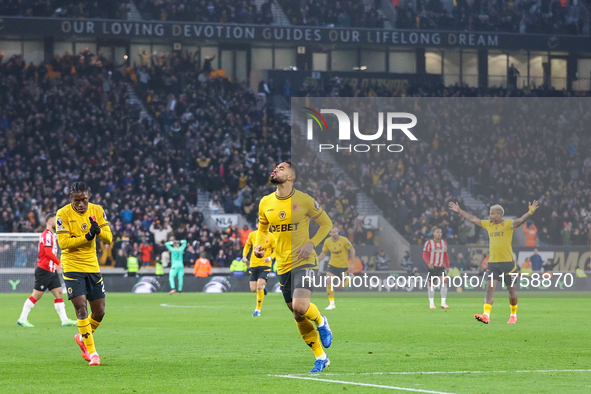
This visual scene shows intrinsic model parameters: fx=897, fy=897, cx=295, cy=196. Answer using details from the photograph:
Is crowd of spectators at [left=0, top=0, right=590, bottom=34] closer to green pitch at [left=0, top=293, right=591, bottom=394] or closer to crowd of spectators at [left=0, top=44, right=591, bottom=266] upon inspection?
crowd of spectators at [left=0, top=44, right=591, bottom=266]

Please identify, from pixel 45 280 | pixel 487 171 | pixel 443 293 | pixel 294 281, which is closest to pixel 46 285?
pixel 45 280

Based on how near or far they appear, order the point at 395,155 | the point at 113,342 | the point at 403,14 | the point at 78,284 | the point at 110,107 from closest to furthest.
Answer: the point at 78,284, the point at 113,342, the point at 395,155, the point at 110,107, the point at 403,14

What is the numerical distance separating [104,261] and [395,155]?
14747 mm

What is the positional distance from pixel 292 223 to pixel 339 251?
49.1 feet

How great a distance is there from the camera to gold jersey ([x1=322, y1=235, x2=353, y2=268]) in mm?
26031

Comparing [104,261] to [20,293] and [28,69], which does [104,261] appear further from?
[28,69]

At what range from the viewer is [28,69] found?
46438 mm

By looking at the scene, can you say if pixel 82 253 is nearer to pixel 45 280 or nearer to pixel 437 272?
pixel 45 280

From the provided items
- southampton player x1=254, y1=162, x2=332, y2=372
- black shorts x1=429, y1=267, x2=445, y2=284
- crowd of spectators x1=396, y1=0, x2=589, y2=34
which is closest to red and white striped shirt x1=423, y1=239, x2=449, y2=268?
black shorts x1=429, y1=267, x2=445, y2=284

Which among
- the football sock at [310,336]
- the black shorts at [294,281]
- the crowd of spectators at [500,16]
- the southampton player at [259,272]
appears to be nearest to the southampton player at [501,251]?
the southampton player at [259,272]

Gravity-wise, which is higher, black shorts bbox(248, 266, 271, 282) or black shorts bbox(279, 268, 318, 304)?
black shorts bbox(279, 268, 318, 304)

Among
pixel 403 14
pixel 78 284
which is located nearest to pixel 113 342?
pixel 78 284

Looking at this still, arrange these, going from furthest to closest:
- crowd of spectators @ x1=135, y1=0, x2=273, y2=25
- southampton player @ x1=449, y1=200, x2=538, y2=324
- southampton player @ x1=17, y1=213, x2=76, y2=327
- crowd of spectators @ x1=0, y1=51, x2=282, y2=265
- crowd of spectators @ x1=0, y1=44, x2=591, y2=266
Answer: crowd of spectators @ x1=135, y1=0, x2=273, y2=25 → crowd of spectators @ x1=0, y1=44, x2=591, y2=266 → crowd of spectators @ x1=0, y1=51, x2=282, y2=265 → southampton player @ x1=449, y1=200, x2=538, y2=324 → southampton player @ x1=17, y1=213, x2=76, y2=327

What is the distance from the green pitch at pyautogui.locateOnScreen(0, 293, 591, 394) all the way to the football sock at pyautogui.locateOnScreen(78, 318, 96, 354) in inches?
12.0
